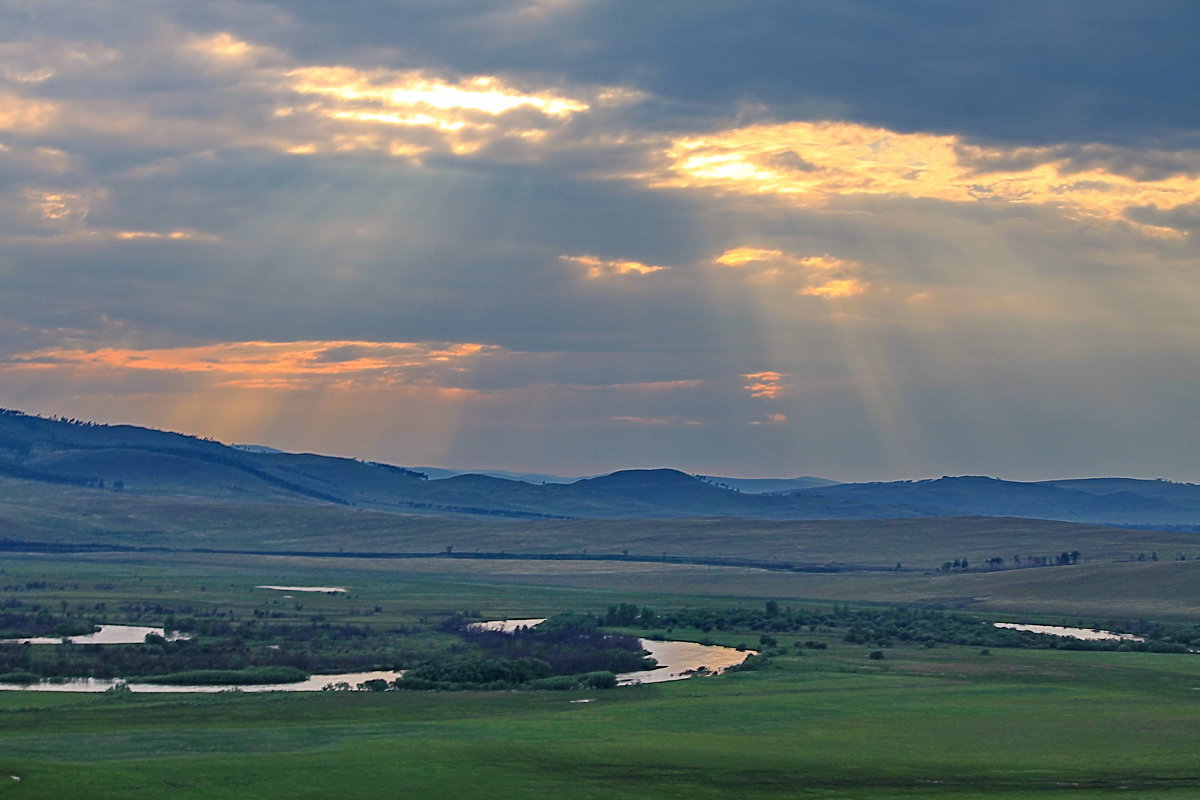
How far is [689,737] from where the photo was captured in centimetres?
5388

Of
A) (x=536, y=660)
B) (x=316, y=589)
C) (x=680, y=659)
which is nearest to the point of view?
(x=536, y=660)

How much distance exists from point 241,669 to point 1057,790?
4885 cm

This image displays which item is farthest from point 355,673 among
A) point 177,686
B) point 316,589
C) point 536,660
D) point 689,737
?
point 316,589

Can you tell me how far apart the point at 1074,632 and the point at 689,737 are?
2776 inches

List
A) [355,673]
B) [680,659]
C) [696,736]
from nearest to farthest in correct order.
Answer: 1. [696,736]
2. [355,673]
3. [680,659]

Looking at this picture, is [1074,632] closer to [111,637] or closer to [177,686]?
[177,686]

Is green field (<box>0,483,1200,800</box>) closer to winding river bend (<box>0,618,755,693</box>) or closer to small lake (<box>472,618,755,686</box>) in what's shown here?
small lake (<box>472,618,755,686</box>)

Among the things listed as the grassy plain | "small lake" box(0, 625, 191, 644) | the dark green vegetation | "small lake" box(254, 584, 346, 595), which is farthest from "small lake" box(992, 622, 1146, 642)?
"small lake" box(254, 584, 346, 595)

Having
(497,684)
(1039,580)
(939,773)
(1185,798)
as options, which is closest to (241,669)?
(497,684)

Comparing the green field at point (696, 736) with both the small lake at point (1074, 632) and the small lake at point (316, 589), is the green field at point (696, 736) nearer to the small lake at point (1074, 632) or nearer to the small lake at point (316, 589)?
the small lake at point (1074, 632)

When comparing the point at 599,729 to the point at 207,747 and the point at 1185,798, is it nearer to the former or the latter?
the point at 207,747

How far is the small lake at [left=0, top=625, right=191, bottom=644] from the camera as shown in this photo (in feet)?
309

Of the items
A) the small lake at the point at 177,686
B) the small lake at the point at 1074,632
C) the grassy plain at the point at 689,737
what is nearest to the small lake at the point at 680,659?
the grassy plain at the point at 689,737

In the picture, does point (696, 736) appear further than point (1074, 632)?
No
